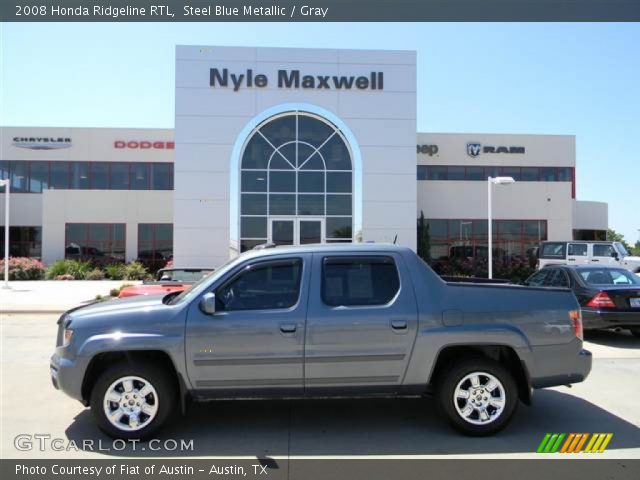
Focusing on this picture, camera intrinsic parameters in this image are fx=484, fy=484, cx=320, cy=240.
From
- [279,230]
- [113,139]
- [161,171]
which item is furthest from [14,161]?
[279,230]

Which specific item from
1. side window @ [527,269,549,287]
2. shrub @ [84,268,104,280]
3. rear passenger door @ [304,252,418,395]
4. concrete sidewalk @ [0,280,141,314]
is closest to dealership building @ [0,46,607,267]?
concrete sidewalk @ [0,280,141,314]

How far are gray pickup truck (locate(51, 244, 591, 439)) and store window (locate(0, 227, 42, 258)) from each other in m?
28.7

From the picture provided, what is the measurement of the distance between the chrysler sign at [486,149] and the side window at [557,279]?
62.4ft

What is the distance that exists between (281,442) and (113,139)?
28939mm

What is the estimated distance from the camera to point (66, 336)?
4.54 meters

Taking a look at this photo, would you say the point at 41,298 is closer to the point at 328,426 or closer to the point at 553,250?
the point at 328,426

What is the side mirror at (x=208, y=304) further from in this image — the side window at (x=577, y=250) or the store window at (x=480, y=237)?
the store window at (x=480, y=237)

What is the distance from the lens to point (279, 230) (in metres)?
18.8

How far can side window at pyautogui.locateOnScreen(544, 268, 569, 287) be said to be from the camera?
1019 cm

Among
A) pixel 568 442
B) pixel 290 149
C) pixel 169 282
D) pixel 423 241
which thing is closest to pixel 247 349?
pixel 568 442

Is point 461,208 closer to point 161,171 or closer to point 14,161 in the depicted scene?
point 161,171

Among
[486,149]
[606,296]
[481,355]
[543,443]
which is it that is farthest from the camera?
[486,149]

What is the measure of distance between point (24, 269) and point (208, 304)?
24565 mm

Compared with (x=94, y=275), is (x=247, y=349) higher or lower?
higher
